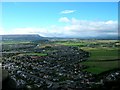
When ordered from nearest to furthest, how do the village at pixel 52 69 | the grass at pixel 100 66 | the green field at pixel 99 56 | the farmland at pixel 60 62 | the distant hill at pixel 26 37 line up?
the village at pixel 52 69
the farmland at pixel 60 62
the grass at pixel 100 66
the green field at pixel 99 56
the distant hill at pixel 26 37

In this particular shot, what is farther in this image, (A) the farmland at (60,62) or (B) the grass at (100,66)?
(B) the grass at (100,66)

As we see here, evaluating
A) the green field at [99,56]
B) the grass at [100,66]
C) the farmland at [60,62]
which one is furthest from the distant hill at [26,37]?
the grass at [100,66]

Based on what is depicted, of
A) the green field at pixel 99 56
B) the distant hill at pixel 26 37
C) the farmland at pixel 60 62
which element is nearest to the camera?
the farmland at pixel 60 62

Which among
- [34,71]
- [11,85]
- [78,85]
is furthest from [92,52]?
[11,85]

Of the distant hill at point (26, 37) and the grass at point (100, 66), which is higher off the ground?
the distant hill at point (26, 37)

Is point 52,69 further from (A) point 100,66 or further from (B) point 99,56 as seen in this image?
(B) point 99,56

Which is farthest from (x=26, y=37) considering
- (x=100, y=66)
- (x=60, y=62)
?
(x=100, y=66)

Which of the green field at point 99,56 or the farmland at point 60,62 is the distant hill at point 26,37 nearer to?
the farmland at point 60,62

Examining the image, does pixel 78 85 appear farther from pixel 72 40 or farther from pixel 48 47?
pixel 72 40

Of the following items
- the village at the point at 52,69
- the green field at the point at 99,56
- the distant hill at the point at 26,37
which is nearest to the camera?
the village at the point at 52,69

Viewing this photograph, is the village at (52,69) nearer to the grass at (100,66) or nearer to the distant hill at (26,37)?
the grass at (100,66)

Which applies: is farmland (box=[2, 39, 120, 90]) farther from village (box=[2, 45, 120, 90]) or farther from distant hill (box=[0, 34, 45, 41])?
distant hill (box=[0, 34, 45, 41])

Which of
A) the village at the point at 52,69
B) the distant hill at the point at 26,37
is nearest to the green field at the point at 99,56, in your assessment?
the village at the point at 52,69

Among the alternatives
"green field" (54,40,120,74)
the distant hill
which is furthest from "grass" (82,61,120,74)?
the distant hill
